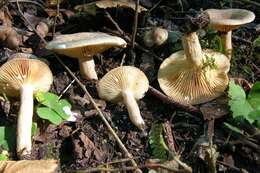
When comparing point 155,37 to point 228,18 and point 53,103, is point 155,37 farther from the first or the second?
point 53,103

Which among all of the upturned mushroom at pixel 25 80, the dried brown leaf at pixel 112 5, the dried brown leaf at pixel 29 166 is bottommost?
the dried brown leaf at pixel 29 166

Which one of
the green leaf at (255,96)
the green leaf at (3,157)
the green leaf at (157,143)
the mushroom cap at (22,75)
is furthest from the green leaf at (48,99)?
the green leaf at (255,96)

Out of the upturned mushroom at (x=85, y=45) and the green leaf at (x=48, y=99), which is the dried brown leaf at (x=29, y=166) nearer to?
the green leaf at (x=48, y=99)

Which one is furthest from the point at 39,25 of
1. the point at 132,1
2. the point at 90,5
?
the point at 132,1

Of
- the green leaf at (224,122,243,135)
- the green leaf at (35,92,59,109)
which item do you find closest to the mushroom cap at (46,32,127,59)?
the green leaf at (35,92,59,109)

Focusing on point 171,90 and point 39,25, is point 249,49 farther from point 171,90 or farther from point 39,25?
point 39,25

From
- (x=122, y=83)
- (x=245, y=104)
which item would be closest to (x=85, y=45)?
(x=122, y=83)
